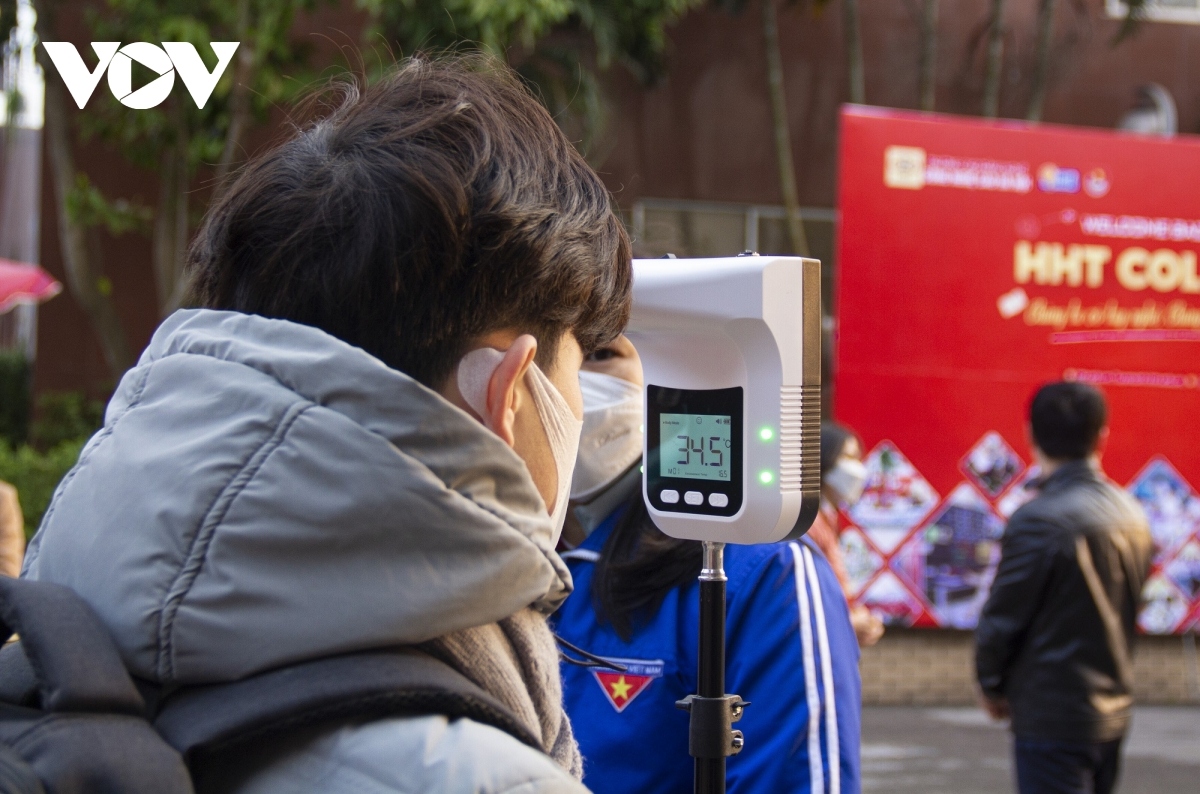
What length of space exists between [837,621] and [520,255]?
1.10 meters

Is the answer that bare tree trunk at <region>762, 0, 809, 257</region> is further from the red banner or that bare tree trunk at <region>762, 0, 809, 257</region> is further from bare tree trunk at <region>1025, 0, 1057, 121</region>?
bare tree trunk at <region>1025, 0, 1057, 121</region>

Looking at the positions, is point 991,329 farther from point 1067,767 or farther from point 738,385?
point 738,385

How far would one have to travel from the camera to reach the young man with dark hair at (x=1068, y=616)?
4.21 meters

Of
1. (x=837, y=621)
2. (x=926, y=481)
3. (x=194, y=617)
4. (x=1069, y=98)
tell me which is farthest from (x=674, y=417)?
(x=1069, y=98)

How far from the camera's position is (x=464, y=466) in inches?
37.2

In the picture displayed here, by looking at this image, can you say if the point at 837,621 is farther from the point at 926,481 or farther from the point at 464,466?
the point at 926,481

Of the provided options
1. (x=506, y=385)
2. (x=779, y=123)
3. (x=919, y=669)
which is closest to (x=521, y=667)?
(x=506, y=385)

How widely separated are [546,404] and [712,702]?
1.85ft

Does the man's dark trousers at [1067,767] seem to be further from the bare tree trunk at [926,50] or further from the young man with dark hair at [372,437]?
the bare tree trunk at [926,50]

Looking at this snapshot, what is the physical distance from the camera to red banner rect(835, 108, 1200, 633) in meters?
7.99

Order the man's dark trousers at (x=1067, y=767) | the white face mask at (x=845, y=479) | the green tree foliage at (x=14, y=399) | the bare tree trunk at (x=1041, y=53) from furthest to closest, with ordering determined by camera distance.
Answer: the green tree foliage at (x=14, y=399), the bare tree trunk at (x=1041, y=53), the white face mask at (x=845, y=479), the man's dark trousers at (x=1067, y=767)

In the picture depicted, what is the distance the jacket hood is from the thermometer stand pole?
61 cm

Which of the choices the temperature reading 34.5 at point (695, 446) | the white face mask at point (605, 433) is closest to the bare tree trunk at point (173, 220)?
the white face mask at point (605, 433)

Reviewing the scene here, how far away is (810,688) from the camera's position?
188 cm
